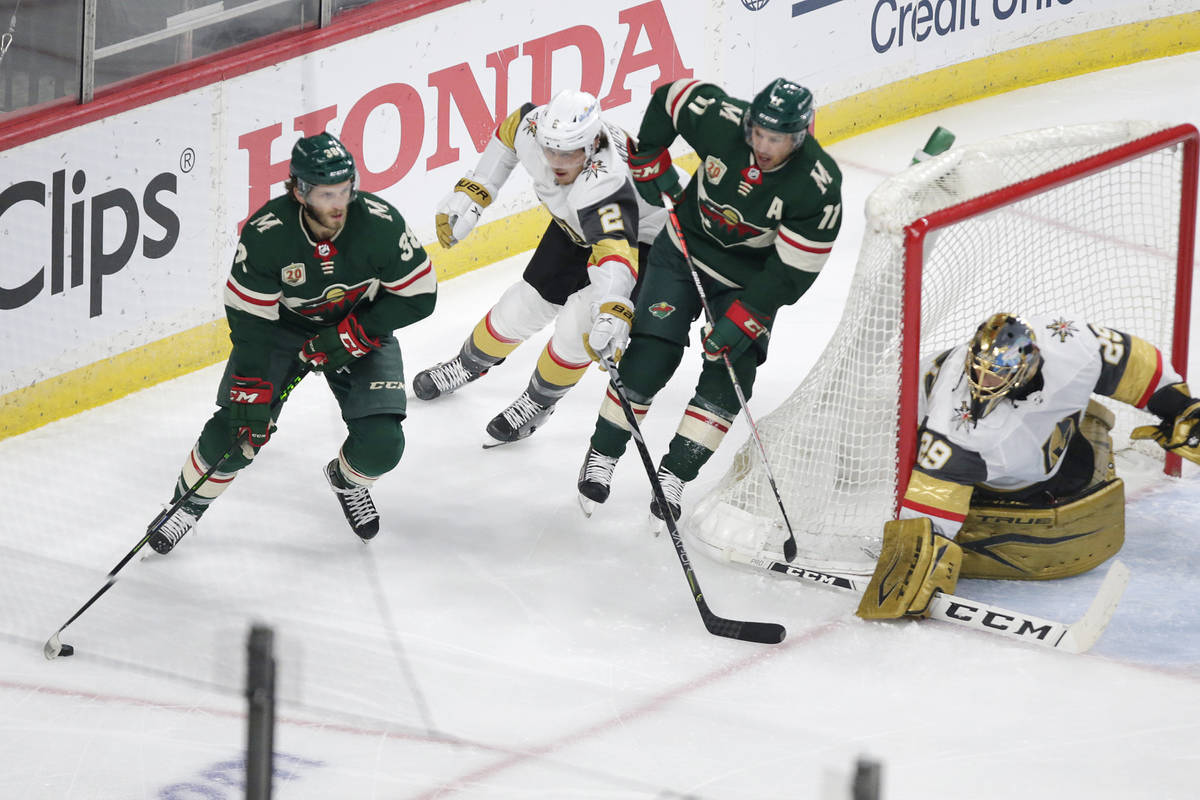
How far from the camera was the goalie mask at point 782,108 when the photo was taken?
4.27 m

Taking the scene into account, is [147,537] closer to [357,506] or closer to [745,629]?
[357,506]

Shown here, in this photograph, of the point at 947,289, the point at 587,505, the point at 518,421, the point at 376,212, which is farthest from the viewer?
the point at 518,421

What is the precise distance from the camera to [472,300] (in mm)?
6324

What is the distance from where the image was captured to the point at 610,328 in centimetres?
448

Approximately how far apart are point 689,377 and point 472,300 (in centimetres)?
94

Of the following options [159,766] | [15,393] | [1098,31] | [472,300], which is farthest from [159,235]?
[1098,31]

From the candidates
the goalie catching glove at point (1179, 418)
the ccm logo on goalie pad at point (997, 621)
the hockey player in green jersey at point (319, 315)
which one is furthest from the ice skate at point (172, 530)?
the goalie catching glove at point (1179, 418)

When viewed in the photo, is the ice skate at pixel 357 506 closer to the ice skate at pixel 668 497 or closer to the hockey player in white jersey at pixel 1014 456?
the ice skate at pixel 668 497

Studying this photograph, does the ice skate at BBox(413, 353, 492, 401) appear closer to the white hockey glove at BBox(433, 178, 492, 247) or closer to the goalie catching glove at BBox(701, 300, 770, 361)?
the white hockey glove at BBox(433, 178, 492, 247)

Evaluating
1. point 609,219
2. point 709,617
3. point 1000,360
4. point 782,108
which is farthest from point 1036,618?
point 609,219

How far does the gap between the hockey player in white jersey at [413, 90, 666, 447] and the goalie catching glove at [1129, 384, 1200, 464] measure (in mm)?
1342

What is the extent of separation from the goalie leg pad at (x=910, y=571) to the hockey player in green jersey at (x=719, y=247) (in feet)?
2.14

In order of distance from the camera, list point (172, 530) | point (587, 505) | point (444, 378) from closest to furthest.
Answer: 1. point (172, 530)
2. point (587, 505)
3. point (444, 378)

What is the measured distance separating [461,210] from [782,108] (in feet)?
3.66
